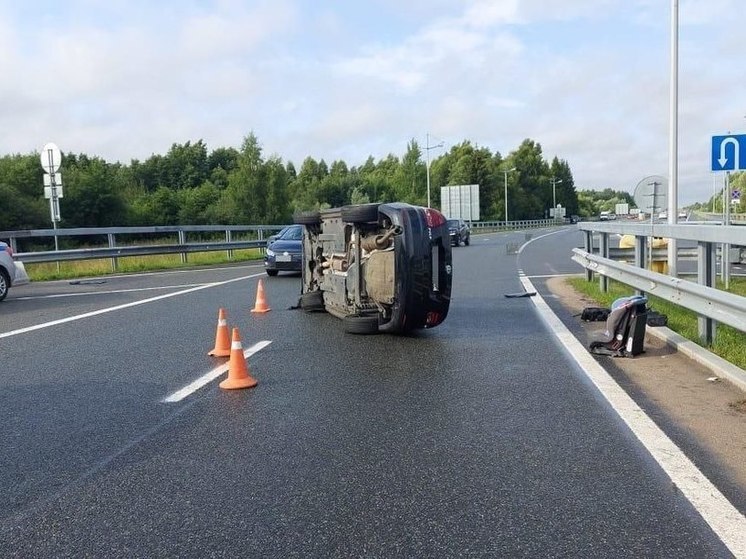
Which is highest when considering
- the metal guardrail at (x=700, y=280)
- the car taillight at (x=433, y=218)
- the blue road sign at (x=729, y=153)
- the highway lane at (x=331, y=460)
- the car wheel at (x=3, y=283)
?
the blue road sign at (x=729, y=153)

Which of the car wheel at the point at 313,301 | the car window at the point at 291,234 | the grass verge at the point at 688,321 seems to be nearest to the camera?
the grass verge at the point at 688,321

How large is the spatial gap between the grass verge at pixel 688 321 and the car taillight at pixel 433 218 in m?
3.09

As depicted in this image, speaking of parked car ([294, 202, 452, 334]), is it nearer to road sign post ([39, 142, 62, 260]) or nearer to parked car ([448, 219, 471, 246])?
road sign post ([39, 142, 62, 260])

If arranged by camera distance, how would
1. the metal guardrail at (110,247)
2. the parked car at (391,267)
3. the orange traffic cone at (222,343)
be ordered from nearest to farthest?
the orange traffic cone at (222,343)
the parked car at (391,267)
the metal guardrail at (110,247)

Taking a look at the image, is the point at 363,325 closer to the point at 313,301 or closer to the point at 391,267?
the point at 391,267

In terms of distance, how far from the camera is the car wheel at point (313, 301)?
1096 centimetres

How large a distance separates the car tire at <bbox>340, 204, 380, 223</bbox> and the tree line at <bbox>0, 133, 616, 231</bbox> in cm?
4100

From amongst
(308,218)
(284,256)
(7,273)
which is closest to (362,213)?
(308,218)

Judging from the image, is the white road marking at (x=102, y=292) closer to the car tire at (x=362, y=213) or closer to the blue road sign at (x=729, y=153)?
the car tire at (x=362, y=213)

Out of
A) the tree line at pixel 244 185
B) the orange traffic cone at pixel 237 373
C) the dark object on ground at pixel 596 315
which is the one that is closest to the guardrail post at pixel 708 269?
the dark object on ground at pixel 596 315

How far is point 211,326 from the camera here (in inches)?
392

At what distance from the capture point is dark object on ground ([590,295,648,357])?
24.0ft

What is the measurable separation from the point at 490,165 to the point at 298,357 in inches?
4103

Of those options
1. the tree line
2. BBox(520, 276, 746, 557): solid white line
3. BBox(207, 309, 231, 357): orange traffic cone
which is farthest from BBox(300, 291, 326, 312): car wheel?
the tree line
